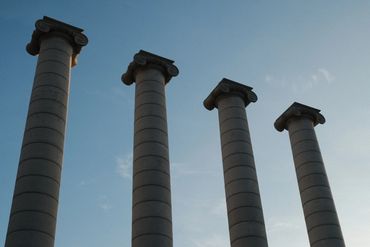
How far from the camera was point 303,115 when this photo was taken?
56562 millimetres

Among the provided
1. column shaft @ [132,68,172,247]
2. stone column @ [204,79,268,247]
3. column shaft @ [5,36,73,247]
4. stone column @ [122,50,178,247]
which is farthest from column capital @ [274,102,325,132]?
column shaft @ [5,36,73,247]

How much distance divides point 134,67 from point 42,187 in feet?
56.2

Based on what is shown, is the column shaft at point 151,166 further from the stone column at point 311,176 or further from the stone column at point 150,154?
the stone column at point 311,176

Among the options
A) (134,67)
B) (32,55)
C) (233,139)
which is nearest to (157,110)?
(134,67)

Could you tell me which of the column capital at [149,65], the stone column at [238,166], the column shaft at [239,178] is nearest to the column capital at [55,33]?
the column capital at [149,65]

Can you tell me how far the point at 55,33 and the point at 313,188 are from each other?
89.3 ft

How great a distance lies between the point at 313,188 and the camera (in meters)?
50.6

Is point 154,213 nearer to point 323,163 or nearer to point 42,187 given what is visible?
point 42,187

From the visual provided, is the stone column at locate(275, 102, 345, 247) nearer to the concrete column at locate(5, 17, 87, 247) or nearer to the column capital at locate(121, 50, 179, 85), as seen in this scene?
the column capital at locate(121, 50, 179, 85)

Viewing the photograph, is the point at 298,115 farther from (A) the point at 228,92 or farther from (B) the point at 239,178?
(B) the point at 239,178

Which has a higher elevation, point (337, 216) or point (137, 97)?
point (137, 97)

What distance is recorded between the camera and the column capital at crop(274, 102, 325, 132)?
2213 inches

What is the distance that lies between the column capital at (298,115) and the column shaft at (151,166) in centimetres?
1545

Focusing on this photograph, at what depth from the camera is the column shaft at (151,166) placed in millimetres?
37562
